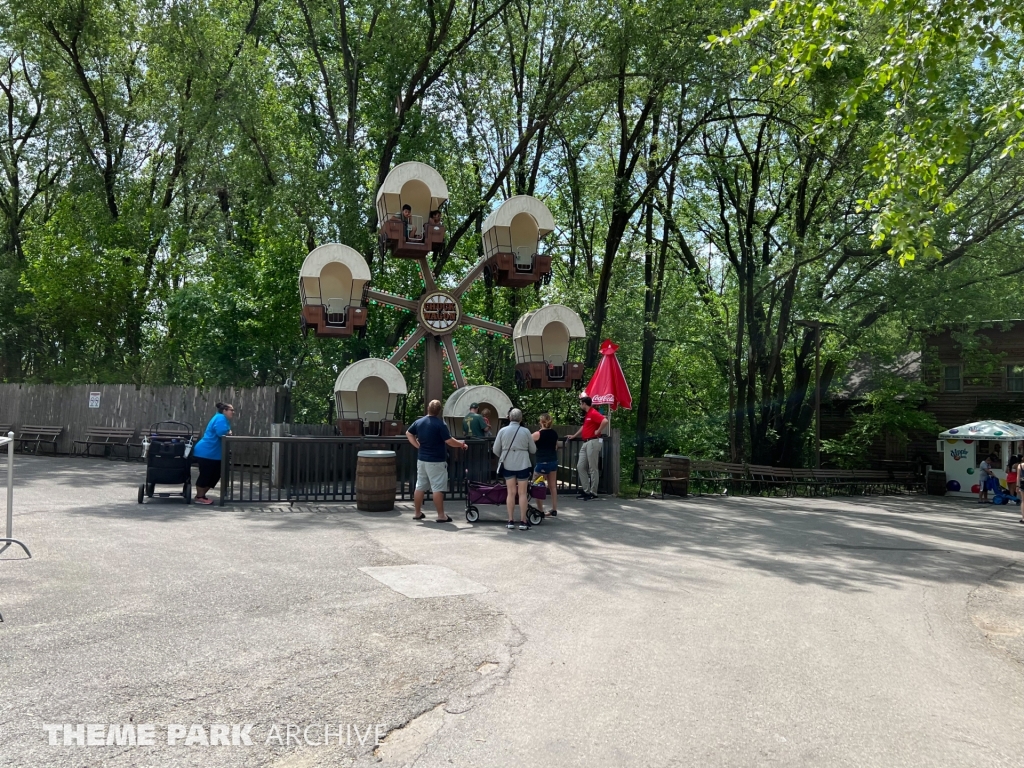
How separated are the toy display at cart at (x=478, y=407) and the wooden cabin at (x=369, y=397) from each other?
45.0 inches

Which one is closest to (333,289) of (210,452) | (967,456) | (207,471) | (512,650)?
(210,452)

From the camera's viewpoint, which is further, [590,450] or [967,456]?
[967,456]

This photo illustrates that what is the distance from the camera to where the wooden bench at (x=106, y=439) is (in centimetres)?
2448

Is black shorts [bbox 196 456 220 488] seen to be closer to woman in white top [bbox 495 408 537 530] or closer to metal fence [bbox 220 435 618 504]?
metal fence [bbox 220 435 618 504]

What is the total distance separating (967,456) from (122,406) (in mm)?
30107

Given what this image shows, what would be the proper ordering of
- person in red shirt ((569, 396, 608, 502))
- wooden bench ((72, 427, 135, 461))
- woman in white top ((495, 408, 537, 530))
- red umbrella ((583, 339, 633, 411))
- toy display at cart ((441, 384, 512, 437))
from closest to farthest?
1. woman in white top ((495, 408, 537, 530))
2. person in red shirt ((569, 396, 608, 502))
3. red umbrella ((583, 339, 633, 411))
4. toy display at cart ((441, 384, 512, 437))
5. wooden bench ((72, 427, 135, 461))

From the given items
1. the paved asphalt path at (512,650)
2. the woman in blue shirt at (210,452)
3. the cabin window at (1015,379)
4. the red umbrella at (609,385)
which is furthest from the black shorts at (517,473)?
the cabin window at (1015,379)

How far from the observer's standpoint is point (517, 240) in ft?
63.9

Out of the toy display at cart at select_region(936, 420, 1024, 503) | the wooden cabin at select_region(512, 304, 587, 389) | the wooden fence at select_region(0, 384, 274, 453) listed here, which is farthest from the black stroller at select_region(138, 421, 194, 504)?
the toy display at cart at select_region(936, 420, 1024, 503)

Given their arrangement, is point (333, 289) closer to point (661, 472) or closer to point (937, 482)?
point (661, 472)

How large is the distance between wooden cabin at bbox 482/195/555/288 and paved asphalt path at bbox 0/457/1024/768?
31.6 ft

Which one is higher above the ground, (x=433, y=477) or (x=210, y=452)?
(x=210, y=452)

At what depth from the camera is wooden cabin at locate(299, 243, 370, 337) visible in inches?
685

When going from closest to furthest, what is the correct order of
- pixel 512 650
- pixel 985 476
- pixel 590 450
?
pixel 512 650 → pixel 590 450 → pixel 985 476
